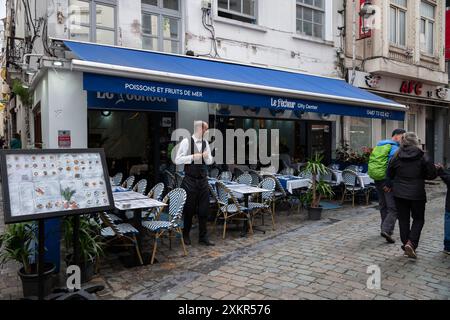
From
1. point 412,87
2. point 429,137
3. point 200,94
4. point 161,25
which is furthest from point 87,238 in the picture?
point 429,137

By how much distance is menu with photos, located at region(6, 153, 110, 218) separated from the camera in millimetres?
3396

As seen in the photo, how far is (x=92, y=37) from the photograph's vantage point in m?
7.99

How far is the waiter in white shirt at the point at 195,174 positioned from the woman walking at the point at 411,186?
8.91 ft

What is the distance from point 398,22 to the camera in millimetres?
14023

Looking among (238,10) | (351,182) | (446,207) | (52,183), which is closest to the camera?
(52,183)

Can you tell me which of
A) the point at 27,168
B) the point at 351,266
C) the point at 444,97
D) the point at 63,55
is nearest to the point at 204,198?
the point at 351,266

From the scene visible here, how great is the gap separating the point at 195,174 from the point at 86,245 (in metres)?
1.94

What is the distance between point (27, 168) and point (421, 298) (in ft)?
13.5

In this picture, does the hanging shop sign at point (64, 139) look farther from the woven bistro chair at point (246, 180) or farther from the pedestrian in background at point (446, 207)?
the pedestrian in background at point (446, 207)

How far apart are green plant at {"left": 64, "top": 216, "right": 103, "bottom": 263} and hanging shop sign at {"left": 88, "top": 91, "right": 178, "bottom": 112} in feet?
12.2

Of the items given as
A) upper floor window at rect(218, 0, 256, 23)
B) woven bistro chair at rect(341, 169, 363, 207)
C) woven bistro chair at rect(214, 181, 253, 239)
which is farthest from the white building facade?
woven bistro chair at rect(214, 181, 253, 239)

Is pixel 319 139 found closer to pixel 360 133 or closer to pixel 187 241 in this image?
pixel 360 133

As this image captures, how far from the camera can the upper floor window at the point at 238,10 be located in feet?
32.7
